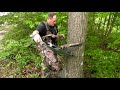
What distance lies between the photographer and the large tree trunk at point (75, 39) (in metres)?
5.87

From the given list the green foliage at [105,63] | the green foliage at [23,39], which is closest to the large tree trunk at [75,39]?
the green foliage at [105,63]

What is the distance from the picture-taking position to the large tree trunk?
587 centimetres

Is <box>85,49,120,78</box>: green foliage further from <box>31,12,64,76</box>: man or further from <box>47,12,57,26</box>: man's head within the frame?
<box>47,12,57,26</box>: man's head

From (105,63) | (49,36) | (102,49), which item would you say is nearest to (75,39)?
(49,36)

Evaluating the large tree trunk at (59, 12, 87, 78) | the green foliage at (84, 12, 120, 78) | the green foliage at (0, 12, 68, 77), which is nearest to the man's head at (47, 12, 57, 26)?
the large tree trunk at (59, 12, 87, 78)

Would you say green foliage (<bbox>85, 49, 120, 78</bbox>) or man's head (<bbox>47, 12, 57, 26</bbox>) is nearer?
man's head (<bbox>47, 12, 57, 26</bbox>)

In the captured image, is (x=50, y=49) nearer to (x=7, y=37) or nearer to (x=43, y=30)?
(x=43, y=30)

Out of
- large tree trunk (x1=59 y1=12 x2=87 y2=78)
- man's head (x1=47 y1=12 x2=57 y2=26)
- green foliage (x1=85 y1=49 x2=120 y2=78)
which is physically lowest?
green foliage (x1=85 y1=49 x2=120 y2=78)

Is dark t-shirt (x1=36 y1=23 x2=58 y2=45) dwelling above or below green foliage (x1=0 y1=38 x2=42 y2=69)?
above

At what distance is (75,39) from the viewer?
19.6ft

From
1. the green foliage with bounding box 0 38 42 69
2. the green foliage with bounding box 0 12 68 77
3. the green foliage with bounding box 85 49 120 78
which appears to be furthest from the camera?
the green foliage with bounding box 0 38 42 69

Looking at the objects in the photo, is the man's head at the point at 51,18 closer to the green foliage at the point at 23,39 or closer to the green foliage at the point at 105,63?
the green foliage at the point at 23,39

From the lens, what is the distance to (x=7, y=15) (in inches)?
326
